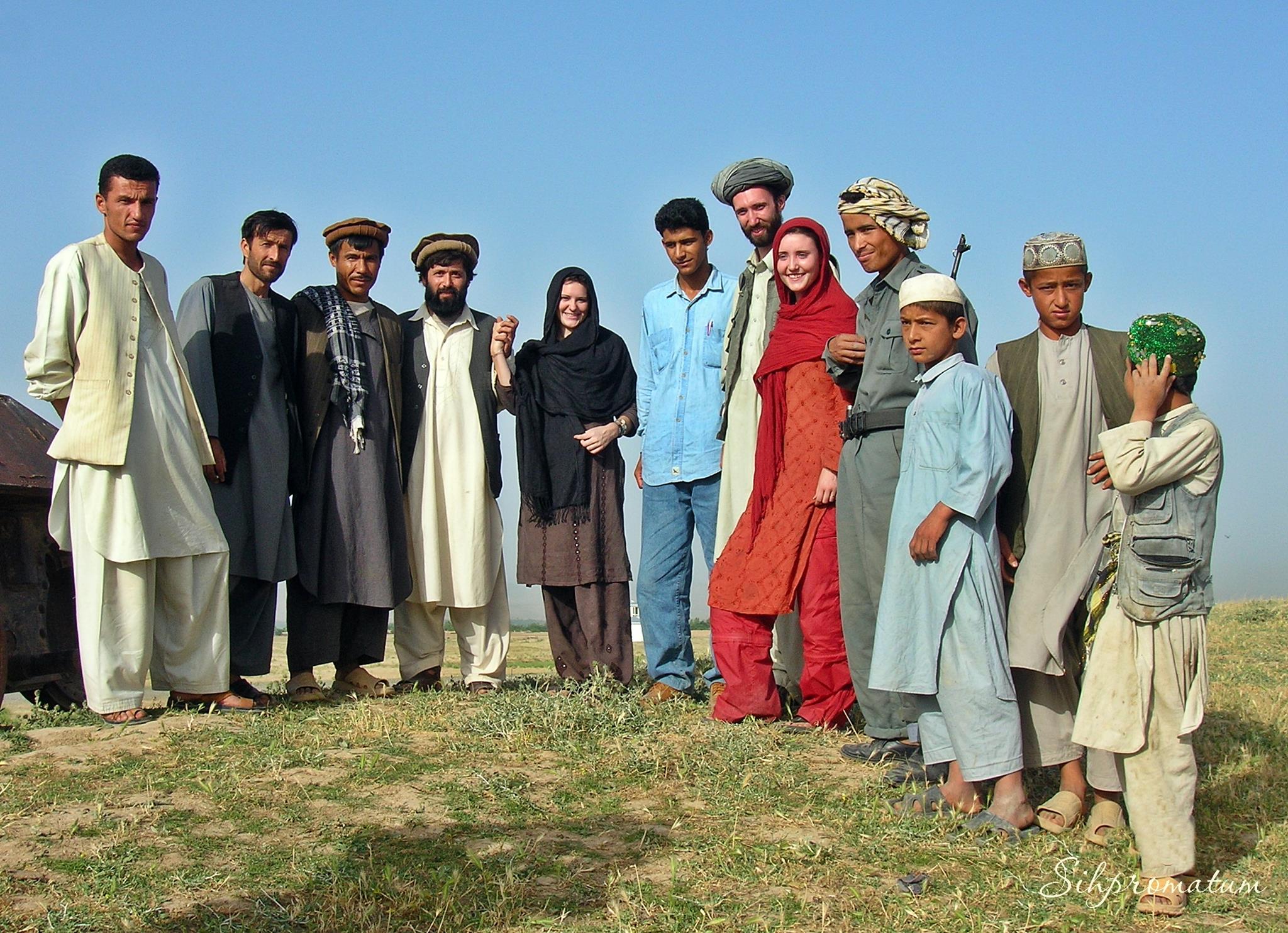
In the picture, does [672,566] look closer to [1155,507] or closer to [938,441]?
[938,441]

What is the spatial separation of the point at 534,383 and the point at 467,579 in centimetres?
114

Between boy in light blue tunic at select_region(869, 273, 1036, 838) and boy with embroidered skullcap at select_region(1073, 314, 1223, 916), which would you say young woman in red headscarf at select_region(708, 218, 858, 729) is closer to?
boy in light blue tunic at select_region(869, 273, 1036, 838)

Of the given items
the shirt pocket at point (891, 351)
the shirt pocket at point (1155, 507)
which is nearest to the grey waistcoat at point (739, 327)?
the shirt pocket at point (891, 351)

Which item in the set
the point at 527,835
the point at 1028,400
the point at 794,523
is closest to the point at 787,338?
the point at 794,523

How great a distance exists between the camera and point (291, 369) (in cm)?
636

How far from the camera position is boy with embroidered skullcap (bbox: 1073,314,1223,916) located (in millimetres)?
3559

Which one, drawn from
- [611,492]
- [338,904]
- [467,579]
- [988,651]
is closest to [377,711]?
[467,579]

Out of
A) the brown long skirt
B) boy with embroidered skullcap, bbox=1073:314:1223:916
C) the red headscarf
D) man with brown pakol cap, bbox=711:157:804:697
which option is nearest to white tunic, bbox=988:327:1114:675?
boy with embroidered skullcap, bbox=1073:314:1223:916

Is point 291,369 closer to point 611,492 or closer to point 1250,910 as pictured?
point 611,492

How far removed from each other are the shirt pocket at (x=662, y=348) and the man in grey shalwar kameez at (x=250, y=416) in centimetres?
191

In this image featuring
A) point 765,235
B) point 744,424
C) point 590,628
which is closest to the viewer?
point 744,424

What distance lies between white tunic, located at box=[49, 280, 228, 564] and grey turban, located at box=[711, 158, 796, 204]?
289cm

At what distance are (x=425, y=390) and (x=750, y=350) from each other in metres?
1.89

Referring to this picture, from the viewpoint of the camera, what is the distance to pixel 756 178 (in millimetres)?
6277
